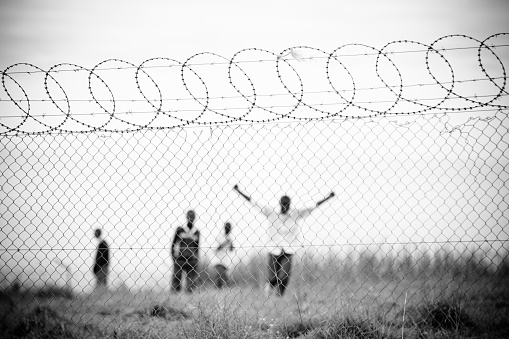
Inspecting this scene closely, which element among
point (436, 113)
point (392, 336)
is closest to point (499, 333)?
point (392, 336)

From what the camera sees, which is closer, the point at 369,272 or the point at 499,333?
the point at 499,333

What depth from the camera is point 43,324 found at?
151 inches

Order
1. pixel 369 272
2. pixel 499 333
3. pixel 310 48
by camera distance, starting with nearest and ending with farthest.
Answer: pixel 310 48, pixel 499 333, pixel 369 272

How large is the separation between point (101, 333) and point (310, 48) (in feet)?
9.66

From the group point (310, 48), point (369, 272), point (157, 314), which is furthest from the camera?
point (369, 272)

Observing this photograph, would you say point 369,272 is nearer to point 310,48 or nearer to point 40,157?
point 310,48

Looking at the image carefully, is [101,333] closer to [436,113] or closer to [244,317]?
[244,317]

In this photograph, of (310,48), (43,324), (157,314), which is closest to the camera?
(310,48)

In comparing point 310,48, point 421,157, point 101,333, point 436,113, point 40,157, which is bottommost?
point 101,333

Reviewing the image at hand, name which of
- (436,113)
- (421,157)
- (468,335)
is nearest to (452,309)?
(468,335)

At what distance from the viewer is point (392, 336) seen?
11.5 ft

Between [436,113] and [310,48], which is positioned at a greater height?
[310,48]

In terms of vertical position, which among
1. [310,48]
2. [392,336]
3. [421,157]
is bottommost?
[392,336]

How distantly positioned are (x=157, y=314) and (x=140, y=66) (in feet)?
7.52
